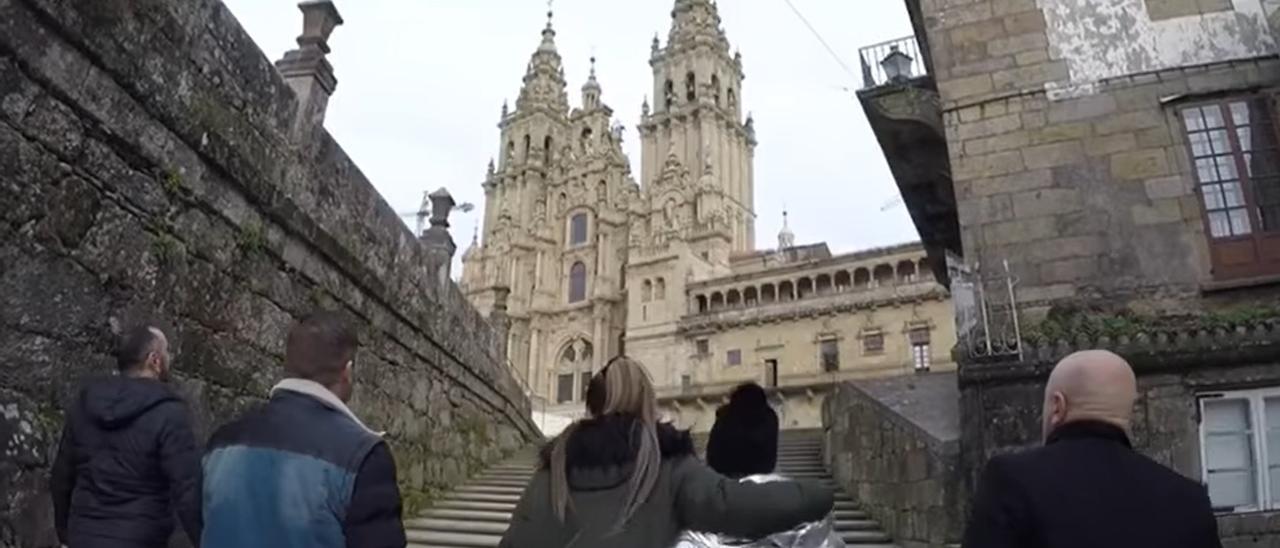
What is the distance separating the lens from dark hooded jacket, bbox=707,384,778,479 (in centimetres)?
270

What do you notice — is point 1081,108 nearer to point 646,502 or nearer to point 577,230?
point 646,502

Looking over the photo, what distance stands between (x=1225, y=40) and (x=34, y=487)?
10.3 metres

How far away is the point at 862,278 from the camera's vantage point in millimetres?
33938

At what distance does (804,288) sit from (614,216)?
1380cm

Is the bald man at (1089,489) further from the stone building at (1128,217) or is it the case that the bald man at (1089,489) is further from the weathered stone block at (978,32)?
the weathered stone block at (978,32)

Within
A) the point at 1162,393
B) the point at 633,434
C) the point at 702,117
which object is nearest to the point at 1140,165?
the point at 1162,393

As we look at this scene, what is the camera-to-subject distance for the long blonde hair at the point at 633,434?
214cm

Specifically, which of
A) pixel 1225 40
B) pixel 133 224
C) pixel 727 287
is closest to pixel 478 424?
pixel 133 224

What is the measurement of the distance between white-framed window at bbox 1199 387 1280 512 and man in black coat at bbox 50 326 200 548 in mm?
7190

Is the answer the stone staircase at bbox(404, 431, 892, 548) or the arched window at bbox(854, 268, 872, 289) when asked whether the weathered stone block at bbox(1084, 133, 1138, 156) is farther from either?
the arched window at bbox(854, 268, 872, 289)

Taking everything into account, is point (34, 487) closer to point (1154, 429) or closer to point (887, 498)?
point (887, 498)

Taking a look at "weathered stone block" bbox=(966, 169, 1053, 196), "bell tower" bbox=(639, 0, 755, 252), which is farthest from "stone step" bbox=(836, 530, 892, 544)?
"bell tower" bbox=(639, 0, 755, 252)

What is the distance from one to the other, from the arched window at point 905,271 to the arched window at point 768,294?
17.7 feet

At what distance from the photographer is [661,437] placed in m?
2.25
